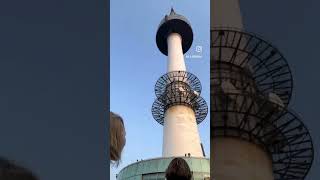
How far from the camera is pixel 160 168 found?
7.24ft

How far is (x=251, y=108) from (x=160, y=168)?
2066 millimetres

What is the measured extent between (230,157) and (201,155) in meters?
1.36

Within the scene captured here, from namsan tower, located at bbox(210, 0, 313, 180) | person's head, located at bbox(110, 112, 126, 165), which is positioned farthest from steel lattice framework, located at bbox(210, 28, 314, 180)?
person's head, located at bbox(110, 112, 126, 165)

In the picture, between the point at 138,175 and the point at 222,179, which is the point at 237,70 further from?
the point at 138,175

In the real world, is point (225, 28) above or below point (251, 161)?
above

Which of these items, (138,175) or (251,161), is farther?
(251,161)

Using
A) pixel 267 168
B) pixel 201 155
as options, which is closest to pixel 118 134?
pixel 201 155

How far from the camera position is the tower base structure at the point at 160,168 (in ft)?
7.09

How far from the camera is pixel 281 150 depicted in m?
4.67
